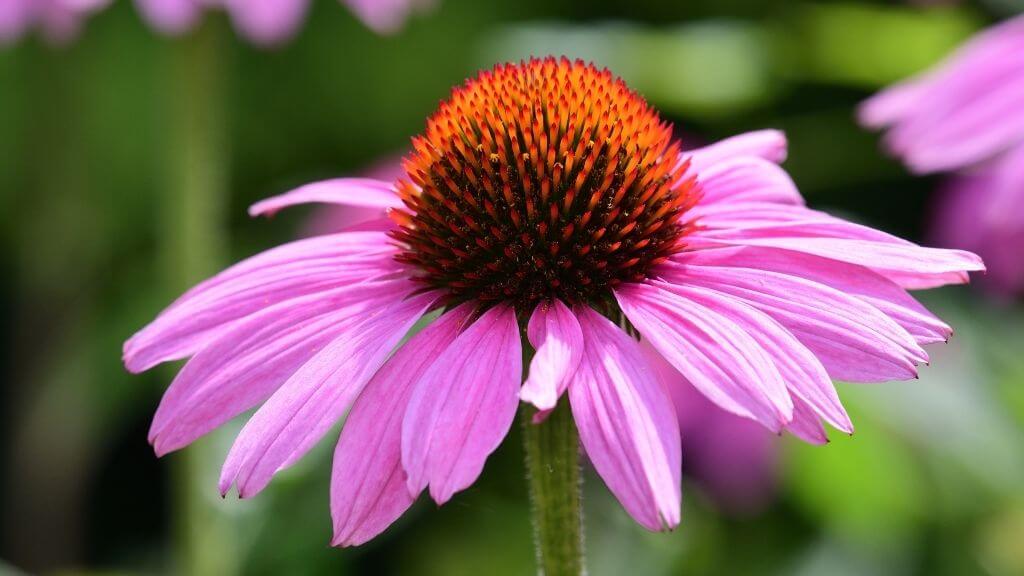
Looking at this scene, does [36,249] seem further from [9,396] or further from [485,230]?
[485,230]

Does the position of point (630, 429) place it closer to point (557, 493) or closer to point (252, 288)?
point (557, 493)

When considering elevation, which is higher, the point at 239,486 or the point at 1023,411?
the point at 239,486

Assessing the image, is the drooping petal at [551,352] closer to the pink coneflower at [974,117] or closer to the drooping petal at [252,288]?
the drooping petal at [252,288]

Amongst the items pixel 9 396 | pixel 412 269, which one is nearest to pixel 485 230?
pixel 412 269

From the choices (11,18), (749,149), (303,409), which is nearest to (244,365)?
(303,409)

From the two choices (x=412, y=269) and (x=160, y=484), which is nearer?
(x=412, y=269)

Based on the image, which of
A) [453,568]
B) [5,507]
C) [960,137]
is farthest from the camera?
[5,507]
